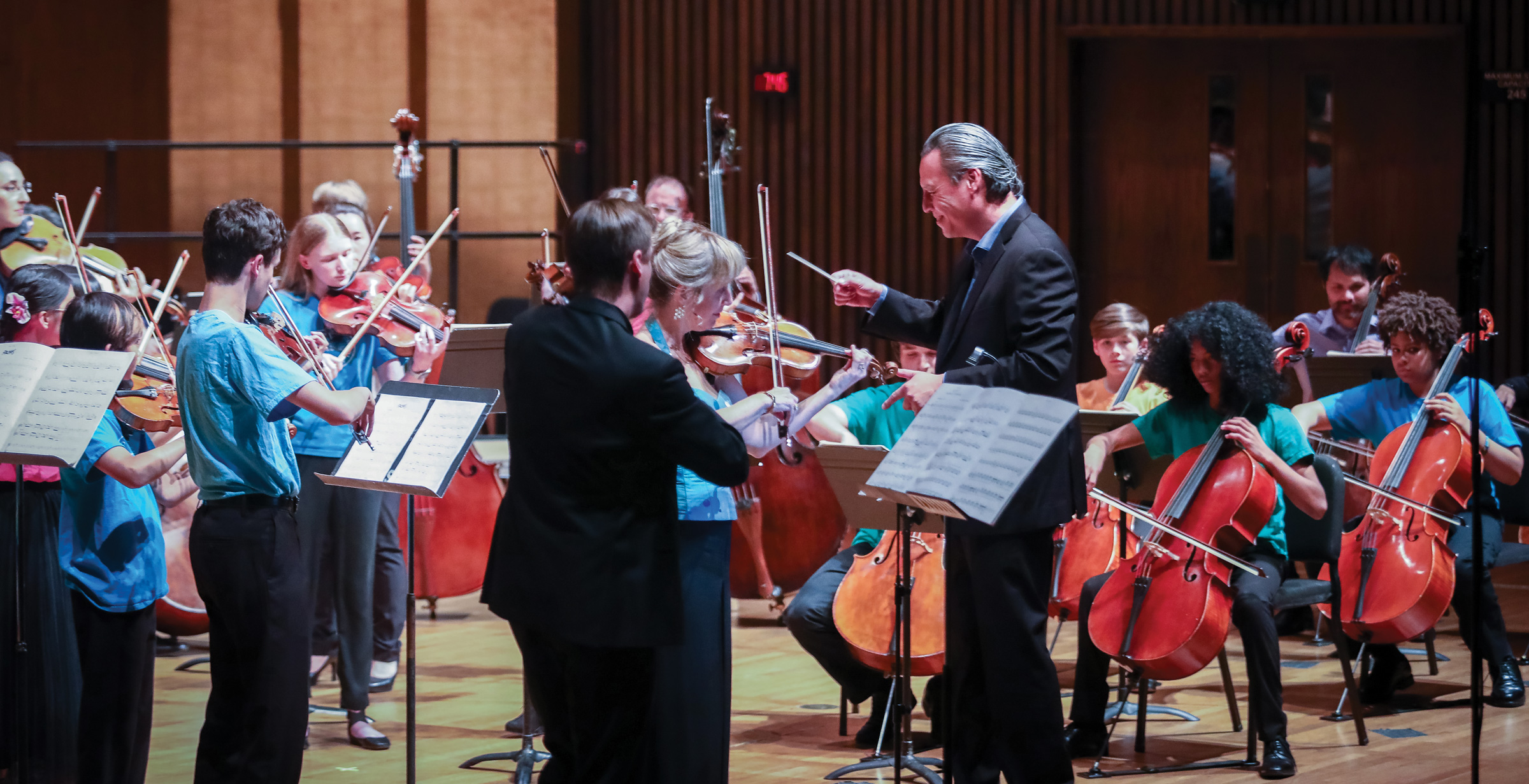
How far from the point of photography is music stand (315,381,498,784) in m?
2.78

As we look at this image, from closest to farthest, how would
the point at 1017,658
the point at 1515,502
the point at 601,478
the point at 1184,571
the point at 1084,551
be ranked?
the point at 601,478 → the point at 1017,658 → the point at 1184,571 → the point at 1084,551 → the point at 1515,502

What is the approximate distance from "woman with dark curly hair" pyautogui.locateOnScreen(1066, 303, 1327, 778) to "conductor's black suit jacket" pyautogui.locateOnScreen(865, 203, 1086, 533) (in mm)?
784

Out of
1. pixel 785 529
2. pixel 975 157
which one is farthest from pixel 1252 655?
pixel 785 529

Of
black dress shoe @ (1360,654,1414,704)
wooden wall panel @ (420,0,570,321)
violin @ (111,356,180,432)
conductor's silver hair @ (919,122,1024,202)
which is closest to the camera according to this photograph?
conductor's silver hair @ (919,122,1024,202)

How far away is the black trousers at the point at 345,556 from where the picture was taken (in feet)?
12.7

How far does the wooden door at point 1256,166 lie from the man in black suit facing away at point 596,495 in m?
5.28

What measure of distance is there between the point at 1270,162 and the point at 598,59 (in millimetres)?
3132

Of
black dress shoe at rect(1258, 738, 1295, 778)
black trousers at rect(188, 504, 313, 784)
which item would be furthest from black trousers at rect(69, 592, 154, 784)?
black dress shoe at rect(1258, 738, 1295, 778)

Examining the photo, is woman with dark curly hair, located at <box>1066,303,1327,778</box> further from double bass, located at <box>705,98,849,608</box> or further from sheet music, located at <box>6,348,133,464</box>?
sheet music, located at <box>6,348,133,464</box>

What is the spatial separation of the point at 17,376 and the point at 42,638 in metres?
0.59

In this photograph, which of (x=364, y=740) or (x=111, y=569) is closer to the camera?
→ (x=111, y=569)

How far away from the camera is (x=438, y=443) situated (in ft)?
9.26

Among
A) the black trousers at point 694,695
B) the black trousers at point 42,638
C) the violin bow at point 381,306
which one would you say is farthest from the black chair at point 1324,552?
the black trousers at point 42,638

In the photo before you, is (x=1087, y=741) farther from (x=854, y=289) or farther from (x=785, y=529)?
(x=785, y=529)
